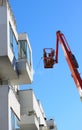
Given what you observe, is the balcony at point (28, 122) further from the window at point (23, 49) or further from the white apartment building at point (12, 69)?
the window at point (23, 49)

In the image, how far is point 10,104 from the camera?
36.1 meters

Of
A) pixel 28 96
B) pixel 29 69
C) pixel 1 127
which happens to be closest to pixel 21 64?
pixel 29 69

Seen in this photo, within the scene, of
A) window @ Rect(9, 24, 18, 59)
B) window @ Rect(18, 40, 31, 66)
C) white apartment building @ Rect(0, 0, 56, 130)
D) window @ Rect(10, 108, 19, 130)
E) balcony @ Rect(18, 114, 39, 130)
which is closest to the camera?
white apartment building @ Rect(0, 0, 56, 130)

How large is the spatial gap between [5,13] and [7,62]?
3.64 meters

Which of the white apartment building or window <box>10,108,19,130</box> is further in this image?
window <box>10,108,19,130</box>

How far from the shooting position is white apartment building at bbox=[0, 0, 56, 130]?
115 ft

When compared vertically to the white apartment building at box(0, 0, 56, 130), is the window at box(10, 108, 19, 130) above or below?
below

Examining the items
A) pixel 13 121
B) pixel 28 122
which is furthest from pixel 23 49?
pixel 13 121

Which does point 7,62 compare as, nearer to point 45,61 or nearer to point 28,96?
point 45,61

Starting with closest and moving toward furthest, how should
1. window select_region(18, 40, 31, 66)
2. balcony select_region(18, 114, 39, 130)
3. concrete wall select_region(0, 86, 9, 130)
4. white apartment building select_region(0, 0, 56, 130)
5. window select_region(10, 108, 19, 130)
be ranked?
concrete wall select_region(0, 86, 9, 130)
white apartment building select_region(0, 0, 56, 130)
window select_region(10, 108, 19, 130)
window select_region(18, 40, 31, 66)
balcony select_region(18, 114, 39, 130)

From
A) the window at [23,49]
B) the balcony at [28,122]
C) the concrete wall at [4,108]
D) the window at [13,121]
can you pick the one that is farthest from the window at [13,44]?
the balcony at [28,122]

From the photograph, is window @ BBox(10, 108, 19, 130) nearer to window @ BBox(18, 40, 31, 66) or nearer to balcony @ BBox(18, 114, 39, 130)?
balcony @ BBox(18, 114, 39, 130)

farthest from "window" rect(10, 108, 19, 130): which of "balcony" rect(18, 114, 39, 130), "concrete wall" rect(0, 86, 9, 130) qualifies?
"balcony" rect(18, 114, 39, 130)

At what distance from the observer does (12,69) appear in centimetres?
3791
